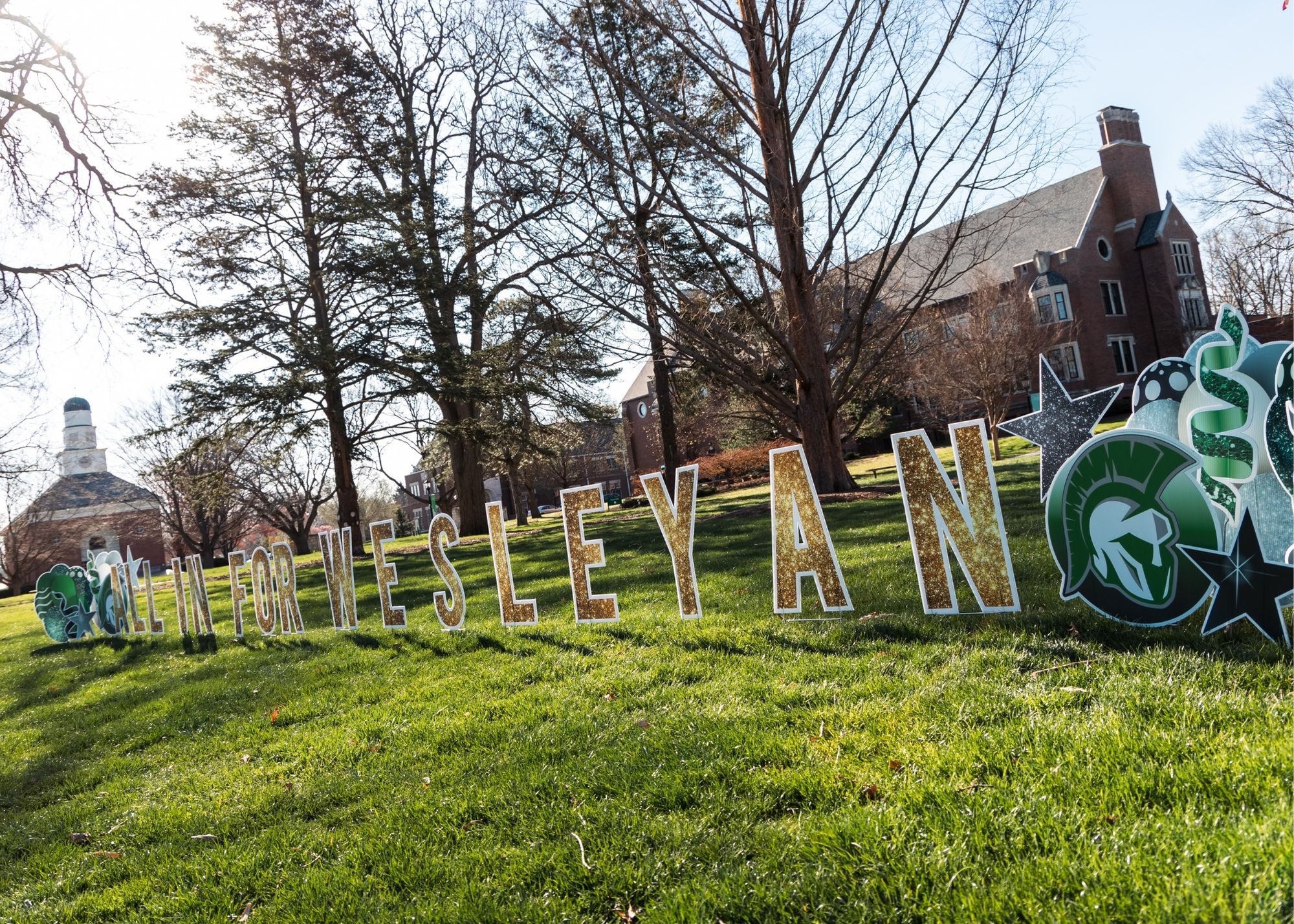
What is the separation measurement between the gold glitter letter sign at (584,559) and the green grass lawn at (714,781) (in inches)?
7.7

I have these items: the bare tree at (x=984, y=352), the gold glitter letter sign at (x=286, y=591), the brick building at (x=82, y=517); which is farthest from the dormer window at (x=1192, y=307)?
the brick building at (x=82, y=517)

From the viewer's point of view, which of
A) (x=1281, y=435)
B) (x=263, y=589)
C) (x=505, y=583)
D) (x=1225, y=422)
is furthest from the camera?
(x=263, y=589)

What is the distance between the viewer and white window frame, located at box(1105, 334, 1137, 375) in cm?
4400

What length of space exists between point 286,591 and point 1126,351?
46906 millimetres

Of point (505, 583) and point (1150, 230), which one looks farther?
point (1150, 230)

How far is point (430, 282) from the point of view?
18.9 meters

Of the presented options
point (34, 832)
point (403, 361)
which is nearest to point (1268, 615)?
point (34, 832)

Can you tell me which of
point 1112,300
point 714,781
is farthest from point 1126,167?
point 714,781

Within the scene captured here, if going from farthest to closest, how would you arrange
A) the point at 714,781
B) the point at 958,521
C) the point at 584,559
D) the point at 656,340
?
the point at 656,340 < the point at 584,559 < the point at 958,521 < the point at 714,781

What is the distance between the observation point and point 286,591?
10.1 metres

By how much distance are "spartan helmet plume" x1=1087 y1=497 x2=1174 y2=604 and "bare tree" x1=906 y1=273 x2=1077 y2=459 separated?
1785 centimetres

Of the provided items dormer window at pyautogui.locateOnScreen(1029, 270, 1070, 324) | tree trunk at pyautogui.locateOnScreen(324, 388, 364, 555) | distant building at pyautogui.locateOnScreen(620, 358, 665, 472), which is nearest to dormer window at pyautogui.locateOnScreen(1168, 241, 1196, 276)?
dormer window at pyautogui.locateOnScreen(1029, 270, 1070, 324)

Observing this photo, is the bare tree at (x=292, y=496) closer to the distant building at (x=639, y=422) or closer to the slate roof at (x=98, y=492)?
the slate roof at (x=98, y=492)

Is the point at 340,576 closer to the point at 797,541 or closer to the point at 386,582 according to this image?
the point at 386,582
